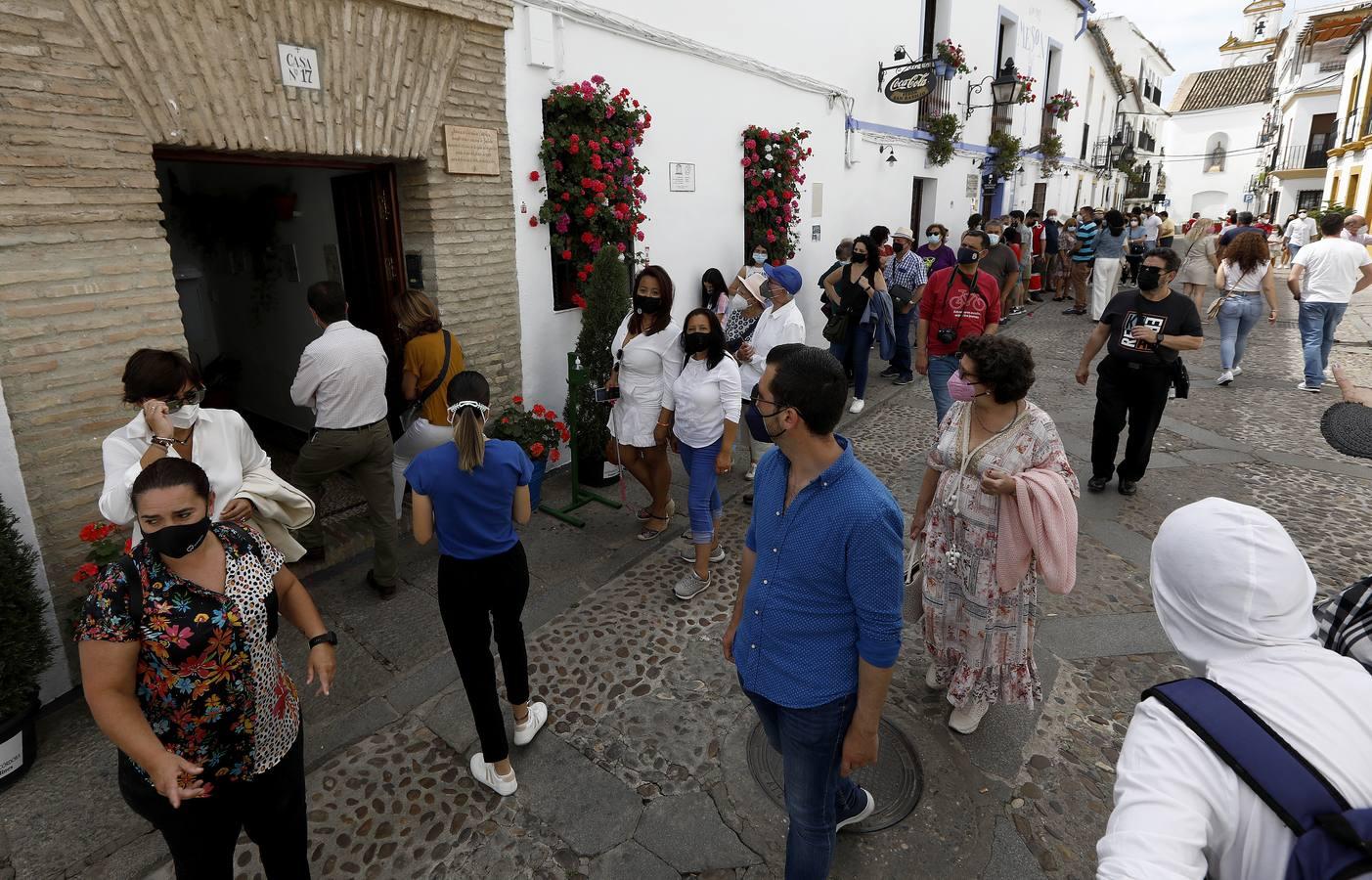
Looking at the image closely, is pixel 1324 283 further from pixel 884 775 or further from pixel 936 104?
pixel 884 775

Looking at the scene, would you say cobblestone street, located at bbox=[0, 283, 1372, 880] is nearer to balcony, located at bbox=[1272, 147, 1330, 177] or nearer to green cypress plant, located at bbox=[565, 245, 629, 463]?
green cypress plant, located at bbox=[565, 245, 629, 463]

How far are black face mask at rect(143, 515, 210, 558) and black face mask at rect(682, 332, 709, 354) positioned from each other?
2907 mm

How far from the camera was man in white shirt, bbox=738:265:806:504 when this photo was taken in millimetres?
5543

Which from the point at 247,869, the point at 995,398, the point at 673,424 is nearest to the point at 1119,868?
the point at 995,398

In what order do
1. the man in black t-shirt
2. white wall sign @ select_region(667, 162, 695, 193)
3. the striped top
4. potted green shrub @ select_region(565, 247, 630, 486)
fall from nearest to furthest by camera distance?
the man in black t-shirt < potted green shrub @ select_region(565, 247, 630, 486) < white wall sign @ select_region(667, 162, 695, 193) < the striped top

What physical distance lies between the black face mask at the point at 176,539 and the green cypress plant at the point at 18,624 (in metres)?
1.91

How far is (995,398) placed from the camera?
3.08m

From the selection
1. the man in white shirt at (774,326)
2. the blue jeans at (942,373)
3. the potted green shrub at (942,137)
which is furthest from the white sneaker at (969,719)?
the potted green shrub at (942,137)

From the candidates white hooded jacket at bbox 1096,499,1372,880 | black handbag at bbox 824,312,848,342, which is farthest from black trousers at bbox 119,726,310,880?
black handbag at bbox 824,312,848,342

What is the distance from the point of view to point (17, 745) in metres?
3.17

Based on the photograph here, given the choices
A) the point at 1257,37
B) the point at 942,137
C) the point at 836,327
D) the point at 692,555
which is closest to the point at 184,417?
the point at 692,555

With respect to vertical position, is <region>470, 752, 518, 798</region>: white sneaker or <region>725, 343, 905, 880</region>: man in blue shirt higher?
<region>725, 343, 905, 880</region>: man in blue shirt

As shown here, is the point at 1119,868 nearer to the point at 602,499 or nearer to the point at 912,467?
the point at 602,499

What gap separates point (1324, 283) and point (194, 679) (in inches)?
419
